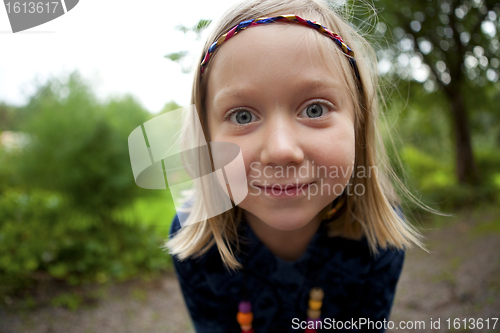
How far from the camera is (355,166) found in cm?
117

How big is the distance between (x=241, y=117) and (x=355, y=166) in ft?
1.71

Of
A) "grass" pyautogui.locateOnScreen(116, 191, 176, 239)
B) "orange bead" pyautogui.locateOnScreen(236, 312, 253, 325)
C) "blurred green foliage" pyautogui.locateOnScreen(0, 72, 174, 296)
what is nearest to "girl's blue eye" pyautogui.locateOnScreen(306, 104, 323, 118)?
"orange bead" pyautogui.locateOnScreen(236, 312, 253, 325)

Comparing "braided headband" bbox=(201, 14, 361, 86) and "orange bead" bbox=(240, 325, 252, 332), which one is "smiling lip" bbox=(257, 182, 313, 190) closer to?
"braided headband" bbox=(201, 14, 361, 86)

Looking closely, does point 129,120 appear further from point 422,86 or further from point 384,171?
point 422,86

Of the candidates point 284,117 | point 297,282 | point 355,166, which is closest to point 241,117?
point 284,117

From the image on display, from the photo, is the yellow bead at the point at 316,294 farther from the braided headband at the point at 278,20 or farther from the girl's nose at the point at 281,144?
the braided headband at the point at 278,20

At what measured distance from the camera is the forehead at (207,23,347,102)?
811 mm

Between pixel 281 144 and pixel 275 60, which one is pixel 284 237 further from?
pixel 275 60

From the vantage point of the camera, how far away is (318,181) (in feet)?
3.01

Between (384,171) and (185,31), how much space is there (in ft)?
3.15

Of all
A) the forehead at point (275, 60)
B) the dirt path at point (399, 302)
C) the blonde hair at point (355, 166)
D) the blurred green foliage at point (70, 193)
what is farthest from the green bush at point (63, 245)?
the forehead at point (275, 60)

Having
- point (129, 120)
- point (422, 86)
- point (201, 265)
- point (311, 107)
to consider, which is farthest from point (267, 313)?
point (422, 86)

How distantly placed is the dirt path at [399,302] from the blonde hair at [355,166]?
5.16ft

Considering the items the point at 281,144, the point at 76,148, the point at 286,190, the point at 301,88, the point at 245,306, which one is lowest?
the point at 245,306
